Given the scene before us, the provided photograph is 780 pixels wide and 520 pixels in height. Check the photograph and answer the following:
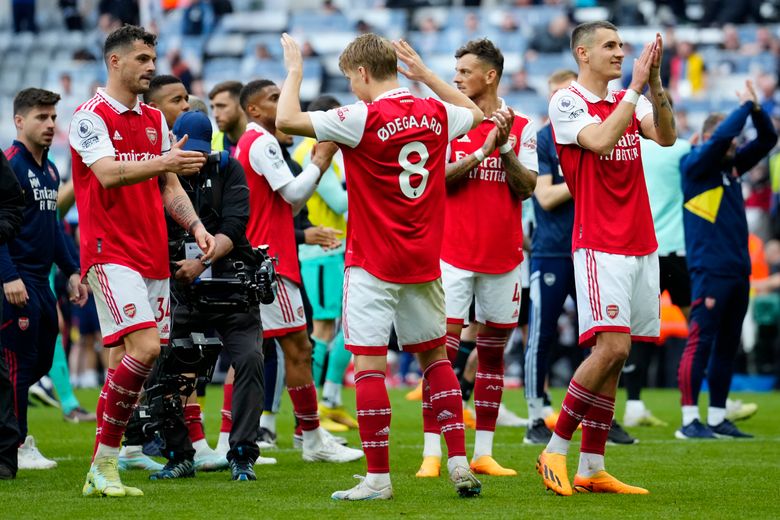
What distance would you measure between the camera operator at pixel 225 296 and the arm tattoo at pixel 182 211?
31cm

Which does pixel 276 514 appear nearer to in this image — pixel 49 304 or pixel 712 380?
pixel 49 304

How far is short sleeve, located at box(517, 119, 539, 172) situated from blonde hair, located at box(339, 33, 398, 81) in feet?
5.25

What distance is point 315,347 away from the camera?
11.0 m

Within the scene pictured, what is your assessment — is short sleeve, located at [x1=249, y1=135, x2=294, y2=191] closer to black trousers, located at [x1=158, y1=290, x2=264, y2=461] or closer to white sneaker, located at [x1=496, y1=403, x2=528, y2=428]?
black trousers, located at [x1=158, y1=290, x2=264, y2=461]

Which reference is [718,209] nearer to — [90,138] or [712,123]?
[712,123]

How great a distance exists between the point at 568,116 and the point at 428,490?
2157mm

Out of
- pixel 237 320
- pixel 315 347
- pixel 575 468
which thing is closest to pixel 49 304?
pixel 237 320

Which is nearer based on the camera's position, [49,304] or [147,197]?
[147,197]

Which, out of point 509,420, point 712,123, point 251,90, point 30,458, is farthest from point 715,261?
point 30,458

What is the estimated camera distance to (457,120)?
22.3 ft

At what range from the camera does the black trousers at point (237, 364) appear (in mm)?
7625

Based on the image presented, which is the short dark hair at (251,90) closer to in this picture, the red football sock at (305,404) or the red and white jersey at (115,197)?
the red and white jersey at (115,197)

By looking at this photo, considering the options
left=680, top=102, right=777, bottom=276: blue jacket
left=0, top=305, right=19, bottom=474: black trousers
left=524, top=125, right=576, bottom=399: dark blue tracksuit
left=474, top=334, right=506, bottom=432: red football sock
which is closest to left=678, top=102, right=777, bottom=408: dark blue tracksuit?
left=680, top=102, right=777, bottom=276: blue jacket

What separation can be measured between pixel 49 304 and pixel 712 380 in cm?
516
